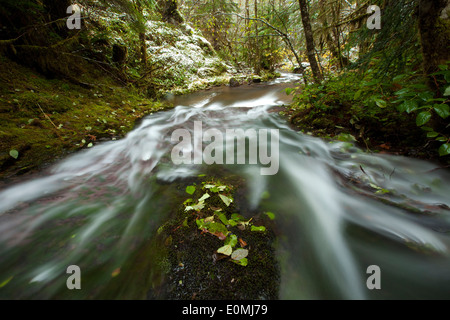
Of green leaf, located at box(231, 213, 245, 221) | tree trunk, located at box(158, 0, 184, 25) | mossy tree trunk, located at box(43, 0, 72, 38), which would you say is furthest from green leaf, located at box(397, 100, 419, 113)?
tree trunk, located at box(158, 0, 184, 25)

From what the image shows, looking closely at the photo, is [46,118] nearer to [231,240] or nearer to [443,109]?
[231,240]

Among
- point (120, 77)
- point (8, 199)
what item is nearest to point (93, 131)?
point (8, 199)

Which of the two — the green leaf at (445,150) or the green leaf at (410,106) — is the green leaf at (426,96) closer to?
the green leaf at (410,106)

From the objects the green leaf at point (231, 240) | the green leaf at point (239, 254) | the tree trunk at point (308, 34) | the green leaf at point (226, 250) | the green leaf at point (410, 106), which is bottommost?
the green leaf at point (239, 254)

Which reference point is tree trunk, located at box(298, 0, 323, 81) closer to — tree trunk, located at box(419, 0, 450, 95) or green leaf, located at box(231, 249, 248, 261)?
tree trunk, located at box(419, 0, 450, 95)

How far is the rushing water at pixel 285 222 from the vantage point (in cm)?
132

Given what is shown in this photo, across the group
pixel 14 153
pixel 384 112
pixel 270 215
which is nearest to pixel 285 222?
pixel 270 215

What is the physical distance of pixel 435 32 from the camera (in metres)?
1.84

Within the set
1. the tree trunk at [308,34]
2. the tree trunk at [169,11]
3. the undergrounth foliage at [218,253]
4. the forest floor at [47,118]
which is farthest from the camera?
the tree trunk at [169,11]

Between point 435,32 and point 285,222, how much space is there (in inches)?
101

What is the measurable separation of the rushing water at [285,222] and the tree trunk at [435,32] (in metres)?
1.16

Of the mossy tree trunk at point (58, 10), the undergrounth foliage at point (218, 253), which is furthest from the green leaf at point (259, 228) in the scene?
the mossy tree trunk at point (58, 10)

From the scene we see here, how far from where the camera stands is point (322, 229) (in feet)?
5.86
